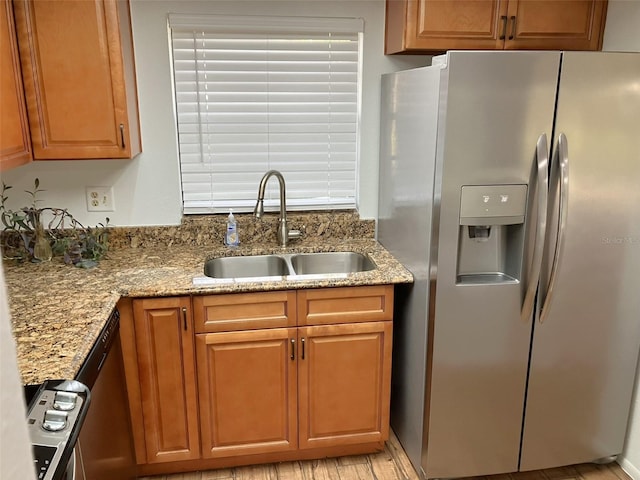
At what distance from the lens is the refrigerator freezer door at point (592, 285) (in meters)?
1.85

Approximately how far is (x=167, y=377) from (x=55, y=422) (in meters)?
0.97

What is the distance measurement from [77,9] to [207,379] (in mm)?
1487

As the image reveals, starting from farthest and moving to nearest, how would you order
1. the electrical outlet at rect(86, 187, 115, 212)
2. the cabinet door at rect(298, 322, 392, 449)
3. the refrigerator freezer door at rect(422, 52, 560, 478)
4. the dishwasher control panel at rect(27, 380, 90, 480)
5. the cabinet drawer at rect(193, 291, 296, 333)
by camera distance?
the electrical outlet at rect(86, 187, 115, 212) → the cabinet door at rect(298, 322, 392, 449) → the cabinet drawer at rect(193, 291, 296, 333) → the refrigerator freezer door at rect(422, 52, 560, 478) → the dishwasher control panel at rect(27, 380, 90, 480)

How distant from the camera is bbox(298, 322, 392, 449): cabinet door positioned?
2.17 m

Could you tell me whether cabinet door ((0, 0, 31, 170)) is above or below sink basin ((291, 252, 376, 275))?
above

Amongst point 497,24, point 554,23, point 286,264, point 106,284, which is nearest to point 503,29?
point 497,24

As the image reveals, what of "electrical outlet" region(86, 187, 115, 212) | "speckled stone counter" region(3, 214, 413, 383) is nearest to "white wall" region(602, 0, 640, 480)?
"speckled stone counter" region(3, 214, 413, 383)

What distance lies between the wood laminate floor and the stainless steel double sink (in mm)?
853

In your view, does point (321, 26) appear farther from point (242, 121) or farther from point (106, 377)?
point (106, 377)

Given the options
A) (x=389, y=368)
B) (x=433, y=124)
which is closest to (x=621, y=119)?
(x=433, y=124)

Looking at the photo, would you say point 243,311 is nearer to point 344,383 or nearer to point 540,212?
point 344,383

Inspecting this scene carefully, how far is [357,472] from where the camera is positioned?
2.29 metres

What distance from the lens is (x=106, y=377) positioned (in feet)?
5.69

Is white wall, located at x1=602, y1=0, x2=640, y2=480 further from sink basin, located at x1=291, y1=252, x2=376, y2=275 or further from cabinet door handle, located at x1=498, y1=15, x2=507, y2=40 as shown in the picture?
sink basin, located at x1=291, y1=252, x2=376, y2=275
